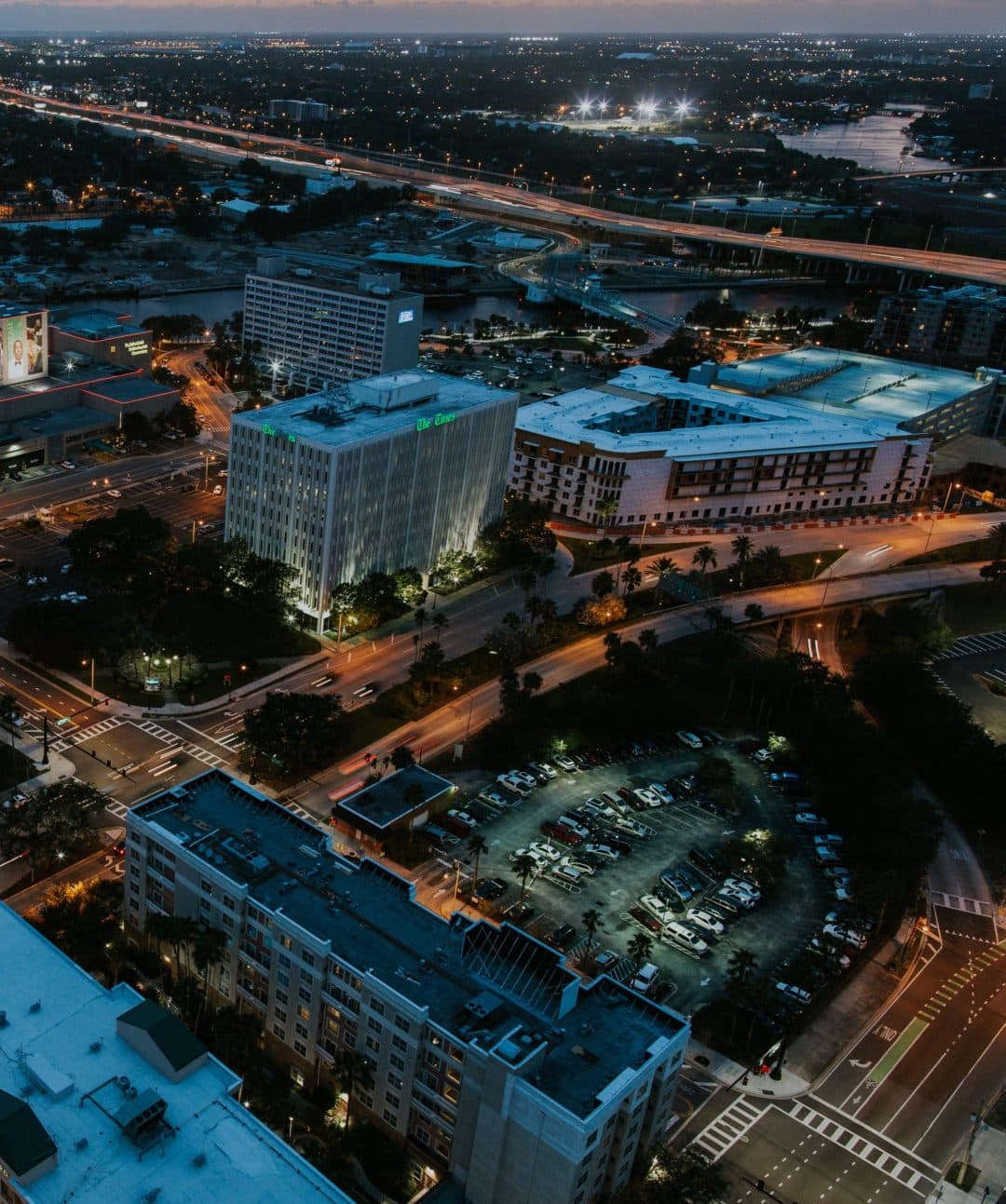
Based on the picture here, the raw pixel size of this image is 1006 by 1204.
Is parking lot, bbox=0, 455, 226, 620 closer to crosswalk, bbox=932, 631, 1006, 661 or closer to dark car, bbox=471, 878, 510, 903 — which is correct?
dark car, bbox=471, 878, 510, 903

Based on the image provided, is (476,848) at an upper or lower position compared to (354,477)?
lower

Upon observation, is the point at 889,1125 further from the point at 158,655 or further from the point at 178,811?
the point at 158,655

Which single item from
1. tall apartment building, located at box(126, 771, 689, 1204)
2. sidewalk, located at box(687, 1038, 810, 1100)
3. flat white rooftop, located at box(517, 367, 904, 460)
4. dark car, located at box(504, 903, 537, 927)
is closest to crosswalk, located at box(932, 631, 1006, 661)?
flat white rooftop, located at box(517, 367, 904, 460)

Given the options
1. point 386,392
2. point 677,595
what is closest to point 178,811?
point 386,392

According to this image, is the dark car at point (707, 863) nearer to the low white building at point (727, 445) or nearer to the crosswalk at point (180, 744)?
the crosswalk at point (180, 744)

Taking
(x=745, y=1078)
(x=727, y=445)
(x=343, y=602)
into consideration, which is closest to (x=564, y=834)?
(x=745, y=1078)

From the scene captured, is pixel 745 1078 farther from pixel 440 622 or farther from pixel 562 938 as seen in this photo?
pixel 440 622
